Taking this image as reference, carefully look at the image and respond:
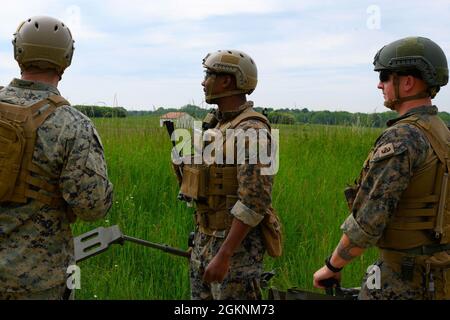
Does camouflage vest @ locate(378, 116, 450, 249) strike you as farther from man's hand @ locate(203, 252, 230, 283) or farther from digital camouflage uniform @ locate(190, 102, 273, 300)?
man's hand @ locate(203, 252, 230, 283)

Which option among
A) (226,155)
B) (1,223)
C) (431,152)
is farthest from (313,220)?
(1,223)

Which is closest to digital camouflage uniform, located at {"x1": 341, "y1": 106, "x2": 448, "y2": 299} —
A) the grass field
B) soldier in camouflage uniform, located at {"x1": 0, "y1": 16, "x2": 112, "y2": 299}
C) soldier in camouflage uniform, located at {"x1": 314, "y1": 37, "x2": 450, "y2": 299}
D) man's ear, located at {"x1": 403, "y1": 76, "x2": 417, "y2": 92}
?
soldier in camouflage uniform, located at {"x1": 314, "y1": 37, "x2": 450, "y2": 299}

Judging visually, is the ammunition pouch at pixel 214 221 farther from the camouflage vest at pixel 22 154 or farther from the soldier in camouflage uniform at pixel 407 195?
the camouflage vest at pixel 22 154

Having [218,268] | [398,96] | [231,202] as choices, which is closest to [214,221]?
[231,202]

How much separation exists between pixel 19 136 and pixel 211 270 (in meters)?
1.21

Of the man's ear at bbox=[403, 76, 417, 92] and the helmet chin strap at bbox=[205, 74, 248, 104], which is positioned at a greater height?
the helmet chin strap at bbox=[205, 74, 248, 104]

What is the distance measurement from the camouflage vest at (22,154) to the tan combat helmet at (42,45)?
0.21m

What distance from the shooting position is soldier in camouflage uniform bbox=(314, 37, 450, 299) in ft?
8.63

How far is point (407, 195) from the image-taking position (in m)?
2.70

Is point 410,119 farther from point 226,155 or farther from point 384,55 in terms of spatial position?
point 226,155

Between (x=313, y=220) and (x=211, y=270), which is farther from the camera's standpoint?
(x=313, y=220)

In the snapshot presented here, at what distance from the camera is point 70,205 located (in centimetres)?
271

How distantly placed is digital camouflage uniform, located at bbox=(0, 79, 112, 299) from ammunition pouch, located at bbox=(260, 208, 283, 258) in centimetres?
96

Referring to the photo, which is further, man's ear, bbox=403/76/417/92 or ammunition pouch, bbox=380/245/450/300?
man's ear, bbox=403/76/417/92
